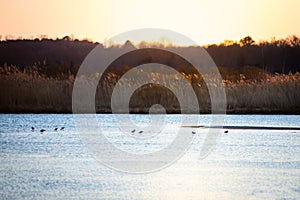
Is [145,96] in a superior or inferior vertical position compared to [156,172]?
superior

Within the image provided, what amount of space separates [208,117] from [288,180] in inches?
576

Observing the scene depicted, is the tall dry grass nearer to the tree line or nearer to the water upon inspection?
the water

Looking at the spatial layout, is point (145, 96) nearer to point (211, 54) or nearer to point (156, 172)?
point (156, 172)

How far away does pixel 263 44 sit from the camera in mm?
58938

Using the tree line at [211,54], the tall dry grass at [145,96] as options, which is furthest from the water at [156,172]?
the tree line at [211,54]

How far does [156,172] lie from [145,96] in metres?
14.4

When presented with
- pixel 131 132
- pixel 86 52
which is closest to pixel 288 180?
pixel 131 132

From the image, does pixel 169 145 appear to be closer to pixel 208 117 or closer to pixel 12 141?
pixel 12 141

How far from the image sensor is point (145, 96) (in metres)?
27.6

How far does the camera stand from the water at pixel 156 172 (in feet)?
36.5

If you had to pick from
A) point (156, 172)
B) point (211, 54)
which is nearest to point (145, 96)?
point (156, 172)

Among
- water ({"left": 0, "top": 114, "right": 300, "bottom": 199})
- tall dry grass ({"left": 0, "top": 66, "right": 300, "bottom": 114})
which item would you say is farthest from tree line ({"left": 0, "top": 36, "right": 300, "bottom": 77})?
water ({"left": 0, "top": 114, "right": 300, "bottom": 199})

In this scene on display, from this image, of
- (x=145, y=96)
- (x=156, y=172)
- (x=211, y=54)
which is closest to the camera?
(x=156, y=172)

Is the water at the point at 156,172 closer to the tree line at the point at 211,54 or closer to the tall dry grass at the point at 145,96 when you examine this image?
the tall dry grass at the point at 145,96
